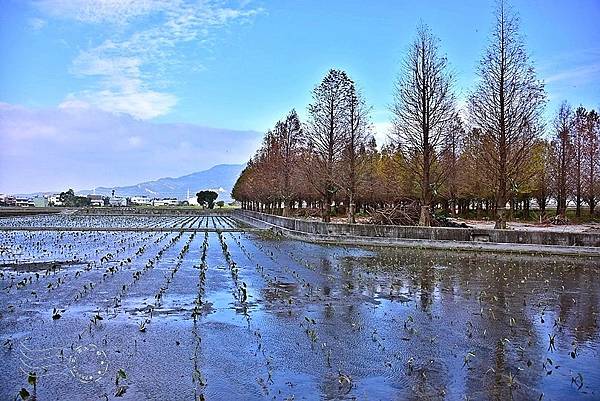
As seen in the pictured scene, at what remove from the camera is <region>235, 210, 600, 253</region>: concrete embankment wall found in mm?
22500

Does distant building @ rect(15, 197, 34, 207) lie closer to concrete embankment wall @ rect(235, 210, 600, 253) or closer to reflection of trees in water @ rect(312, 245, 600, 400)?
concrete embankment wall @ rect(235, 210, 600, 253)

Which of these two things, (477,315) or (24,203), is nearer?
(477,315)

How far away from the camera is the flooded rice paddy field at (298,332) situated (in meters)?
6.87

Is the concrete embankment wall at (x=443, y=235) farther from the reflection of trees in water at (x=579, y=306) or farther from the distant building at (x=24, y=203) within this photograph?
the distant building at (x=24, y=203)

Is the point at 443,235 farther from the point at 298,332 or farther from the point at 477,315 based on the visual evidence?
the point at 298,332

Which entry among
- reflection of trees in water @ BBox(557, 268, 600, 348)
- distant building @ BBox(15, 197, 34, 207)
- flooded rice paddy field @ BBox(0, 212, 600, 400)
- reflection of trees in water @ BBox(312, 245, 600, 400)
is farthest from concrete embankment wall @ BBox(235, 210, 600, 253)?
distant building @ BBox(15, 197, 34, 207)

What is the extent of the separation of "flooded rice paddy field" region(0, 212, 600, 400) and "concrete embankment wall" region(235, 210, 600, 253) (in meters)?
3.93

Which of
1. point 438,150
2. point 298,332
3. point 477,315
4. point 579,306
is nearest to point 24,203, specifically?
point 438,150

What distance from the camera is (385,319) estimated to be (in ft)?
35.0

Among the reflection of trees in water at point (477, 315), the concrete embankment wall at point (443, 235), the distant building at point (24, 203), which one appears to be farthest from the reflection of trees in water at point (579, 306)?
the distant building at point (24, 203)

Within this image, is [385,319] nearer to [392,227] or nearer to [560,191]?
[392,227]

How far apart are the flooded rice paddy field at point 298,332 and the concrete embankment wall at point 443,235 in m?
3.93

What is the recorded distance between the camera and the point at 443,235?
26062 millimetres

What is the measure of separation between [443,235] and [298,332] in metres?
17.7
